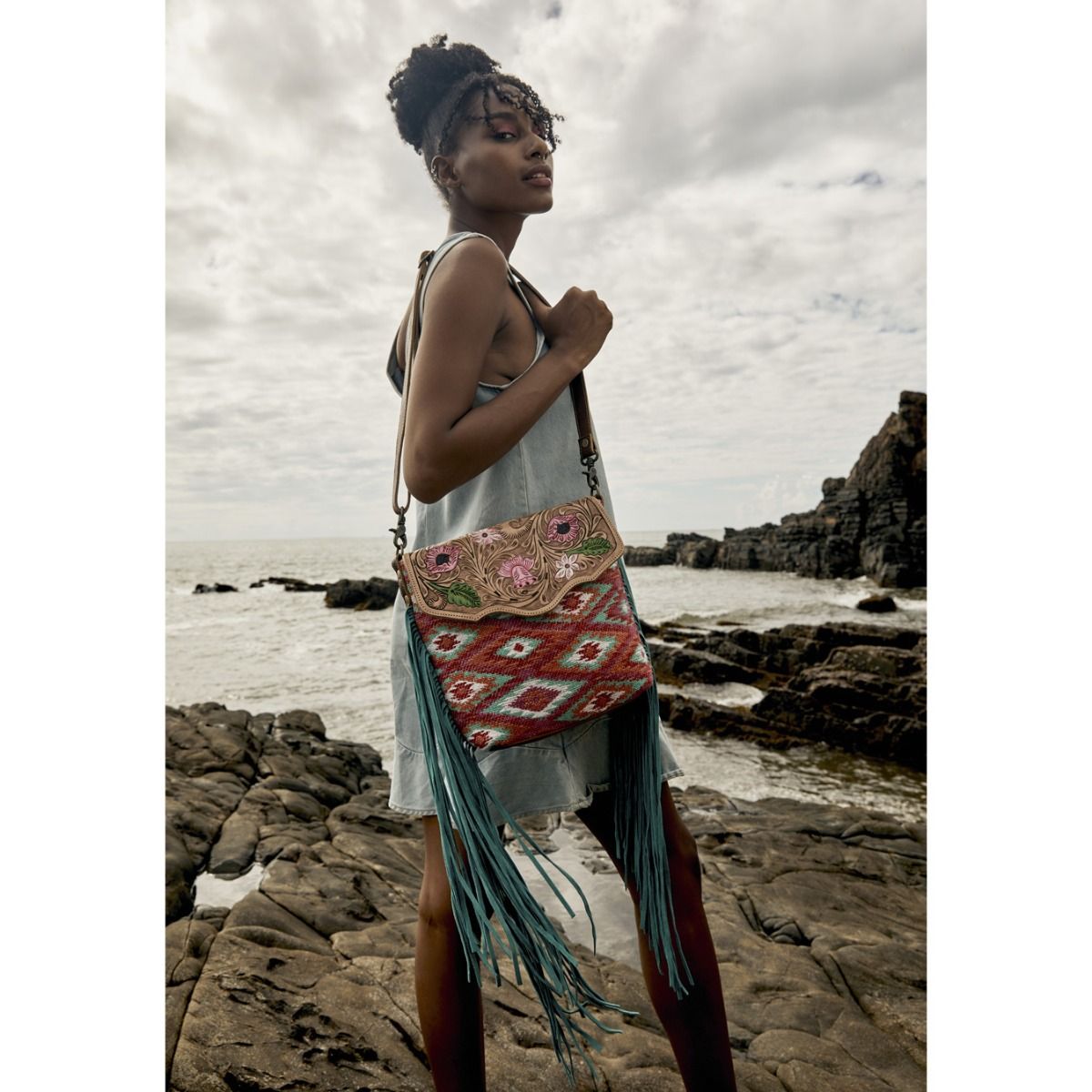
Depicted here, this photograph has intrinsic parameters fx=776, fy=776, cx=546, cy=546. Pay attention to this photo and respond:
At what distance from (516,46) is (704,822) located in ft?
8.81

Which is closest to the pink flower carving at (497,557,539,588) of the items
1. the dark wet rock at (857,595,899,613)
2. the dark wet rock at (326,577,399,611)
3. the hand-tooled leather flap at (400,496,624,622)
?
the hand-tooled leather flap at (400,496,624,622)

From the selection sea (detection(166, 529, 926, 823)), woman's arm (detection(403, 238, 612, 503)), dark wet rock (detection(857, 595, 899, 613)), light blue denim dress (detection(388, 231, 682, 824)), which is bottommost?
sea (detection(166, 529, 926, 823))

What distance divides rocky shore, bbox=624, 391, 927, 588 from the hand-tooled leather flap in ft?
29.6

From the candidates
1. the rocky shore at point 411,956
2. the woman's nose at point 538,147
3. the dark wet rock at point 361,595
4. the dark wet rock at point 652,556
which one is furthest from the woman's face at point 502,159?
the dark wet rock at point 652,556

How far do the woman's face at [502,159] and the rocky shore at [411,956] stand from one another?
1332 millimetres

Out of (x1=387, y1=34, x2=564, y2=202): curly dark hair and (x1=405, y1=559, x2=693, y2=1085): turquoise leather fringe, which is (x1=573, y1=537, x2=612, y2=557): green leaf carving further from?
(x1=387, y1=34, x2=564, y2=202): curly dark hair

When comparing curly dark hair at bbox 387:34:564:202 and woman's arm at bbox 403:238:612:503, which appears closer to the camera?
woman's arm at bbox 403:238:612:503

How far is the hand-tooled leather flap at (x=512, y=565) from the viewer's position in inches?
34.5

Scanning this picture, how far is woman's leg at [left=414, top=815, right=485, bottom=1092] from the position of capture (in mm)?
914

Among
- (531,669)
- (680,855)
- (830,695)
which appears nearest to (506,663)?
(531,669)

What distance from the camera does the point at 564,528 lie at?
92 centimetres

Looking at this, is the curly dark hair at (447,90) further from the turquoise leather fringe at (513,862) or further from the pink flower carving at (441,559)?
the turquoise leather fringe at (513,862)

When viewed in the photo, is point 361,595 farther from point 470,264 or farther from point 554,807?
point 470,264

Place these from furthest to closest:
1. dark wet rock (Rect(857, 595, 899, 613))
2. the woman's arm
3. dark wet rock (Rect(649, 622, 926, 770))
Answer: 1. dark wet rock (Rect(857, 595, 899, 613))
2. dark wet rock (Rect(649, 622, 926, 770))
3. the woman's arm
